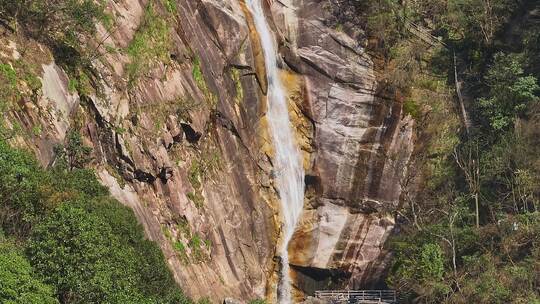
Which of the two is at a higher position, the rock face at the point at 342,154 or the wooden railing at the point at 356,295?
the rock face at the point at 342,154

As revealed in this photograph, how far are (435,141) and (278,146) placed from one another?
29.9ft

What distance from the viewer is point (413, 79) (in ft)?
132

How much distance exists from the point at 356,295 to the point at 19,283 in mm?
22656

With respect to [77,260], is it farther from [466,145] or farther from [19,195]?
[466,145]

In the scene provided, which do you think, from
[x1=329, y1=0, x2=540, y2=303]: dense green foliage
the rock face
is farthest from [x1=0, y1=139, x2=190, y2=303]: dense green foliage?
the rock face

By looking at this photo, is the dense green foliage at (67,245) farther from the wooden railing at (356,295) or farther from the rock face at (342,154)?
the rock face at (342,154)

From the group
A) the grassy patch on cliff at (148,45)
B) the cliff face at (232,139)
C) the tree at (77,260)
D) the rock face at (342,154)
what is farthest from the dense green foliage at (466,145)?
the tree at (77,260)

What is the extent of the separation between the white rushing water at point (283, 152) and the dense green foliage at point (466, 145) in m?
5.11

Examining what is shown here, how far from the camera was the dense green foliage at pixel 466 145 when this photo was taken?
30.5 m

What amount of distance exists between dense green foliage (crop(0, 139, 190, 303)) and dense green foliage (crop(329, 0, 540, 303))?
1491 cm

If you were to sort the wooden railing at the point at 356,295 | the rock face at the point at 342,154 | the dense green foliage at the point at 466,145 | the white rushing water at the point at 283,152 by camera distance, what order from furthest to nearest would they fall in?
1. the rock face at the point at 342,154
2. the white rushing water at the point at 283,152
3. the wooden railing at the point at 356,295
4. the dense green foliage at the point at 466,145

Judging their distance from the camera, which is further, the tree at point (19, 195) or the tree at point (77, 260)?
the tree at point (19, 195)

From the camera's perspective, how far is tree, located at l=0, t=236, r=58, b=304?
14156 mm

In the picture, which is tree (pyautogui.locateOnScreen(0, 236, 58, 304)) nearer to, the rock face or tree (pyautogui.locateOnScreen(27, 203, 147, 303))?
tree (pyautogui.locateOnScreen(27, 203, 147, 303))
